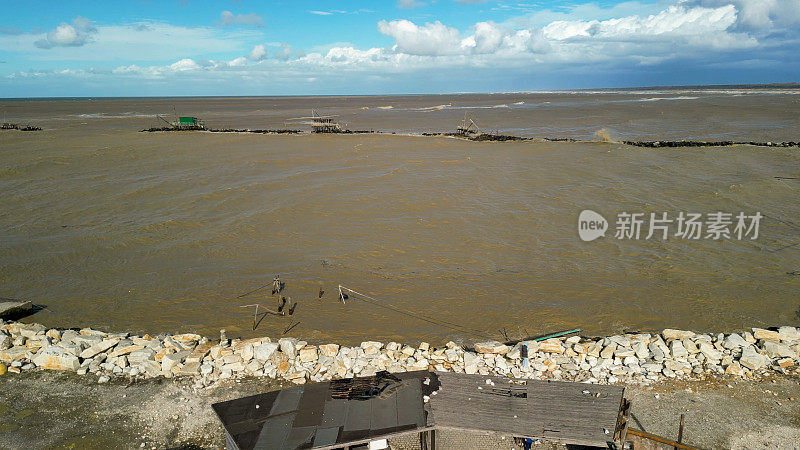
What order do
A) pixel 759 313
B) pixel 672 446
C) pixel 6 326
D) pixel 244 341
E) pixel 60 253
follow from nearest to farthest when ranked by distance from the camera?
pixel 672 446
pixel 244 341
pixel 6 326
pixel 759 313
pixel 60 253

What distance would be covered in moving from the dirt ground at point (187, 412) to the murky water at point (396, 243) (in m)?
2.19

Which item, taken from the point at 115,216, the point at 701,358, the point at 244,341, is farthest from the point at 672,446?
the point at 115,216

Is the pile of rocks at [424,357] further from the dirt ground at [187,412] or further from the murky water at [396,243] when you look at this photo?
the murky water at [396,243]

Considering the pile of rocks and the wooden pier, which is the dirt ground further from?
the wooden pier

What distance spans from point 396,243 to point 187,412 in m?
8.04

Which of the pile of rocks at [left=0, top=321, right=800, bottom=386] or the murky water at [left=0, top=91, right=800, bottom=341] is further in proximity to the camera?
the murky water at [left=0, top=91, right=800, bottom=341]

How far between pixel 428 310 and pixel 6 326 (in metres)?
8.57

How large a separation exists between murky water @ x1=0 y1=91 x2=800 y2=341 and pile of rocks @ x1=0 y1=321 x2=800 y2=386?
3.38 feet

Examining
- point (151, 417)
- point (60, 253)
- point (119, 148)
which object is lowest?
point (151, 417)

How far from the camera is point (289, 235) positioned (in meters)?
15.0

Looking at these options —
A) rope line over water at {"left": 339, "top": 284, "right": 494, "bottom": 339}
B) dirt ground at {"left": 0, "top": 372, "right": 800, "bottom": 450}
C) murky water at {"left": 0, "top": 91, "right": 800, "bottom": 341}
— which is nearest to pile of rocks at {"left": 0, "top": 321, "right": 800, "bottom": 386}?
dirt ground at {"left": 0, "top": 372, "right": 800, "bottom": 450}

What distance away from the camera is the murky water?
33.6 ft

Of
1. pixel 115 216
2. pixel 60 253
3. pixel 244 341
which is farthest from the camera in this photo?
pixel 115 216

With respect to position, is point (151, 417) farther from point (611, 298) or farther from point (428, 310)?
point (611, 298)
